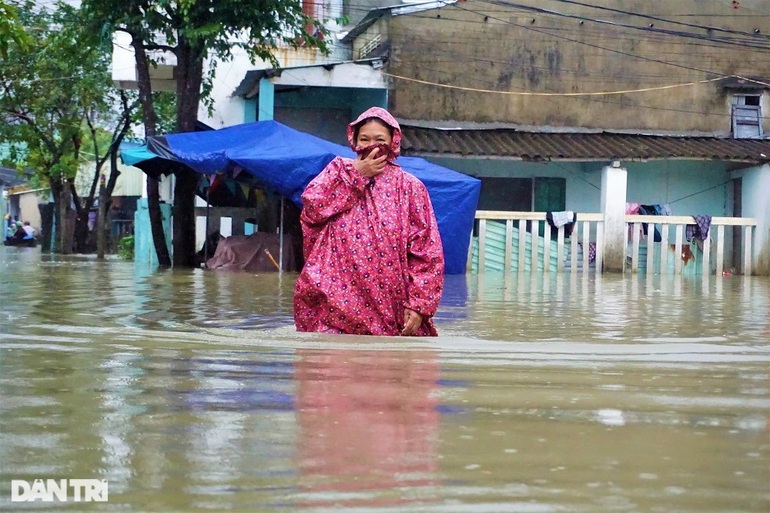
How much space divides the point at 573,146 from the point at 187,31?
698 centimetres

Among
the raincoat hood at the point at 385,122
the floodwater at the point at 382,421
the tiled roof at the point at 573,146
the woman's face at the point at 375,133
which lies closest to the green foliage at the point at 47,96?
the tiled roof at the point at 573,146

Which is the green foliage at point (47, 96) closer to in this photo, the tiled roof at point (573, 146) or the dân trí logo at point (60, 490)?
the tiled roof at point (573, 146)

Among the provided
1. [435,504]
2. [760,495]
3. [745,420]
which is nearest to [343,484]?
[435,504]

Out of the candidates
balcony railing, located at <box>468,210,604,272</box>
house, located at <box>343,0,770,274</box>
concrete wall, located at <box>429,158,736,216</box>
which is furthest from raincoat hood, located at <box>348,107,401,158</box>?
concrete wall, located at <box>429,158,736,216</box>

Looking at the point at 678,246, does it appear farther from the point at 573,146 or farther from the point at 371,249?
the point at 371,249

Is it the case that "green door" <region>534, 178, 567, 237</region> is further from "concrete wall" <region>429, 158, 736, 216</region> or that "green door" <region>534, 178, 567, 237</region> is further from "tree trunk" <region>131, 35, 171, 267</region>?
"tree trunk" <region>131, 35, 171, 267</region>

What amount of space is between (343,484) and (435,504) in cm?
22

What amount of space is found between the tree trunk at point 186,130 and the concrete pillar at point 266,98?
1.28 metres

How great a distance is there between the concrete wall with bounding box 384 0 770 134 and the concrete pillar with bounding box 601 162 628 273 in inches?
66.6

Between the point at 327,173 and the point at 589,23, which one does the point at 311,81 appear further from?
the point at 327,173

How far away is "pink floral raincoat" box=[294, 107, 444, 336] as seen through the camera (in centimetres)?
511

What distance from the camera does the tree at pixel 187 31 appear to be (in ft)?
50.5

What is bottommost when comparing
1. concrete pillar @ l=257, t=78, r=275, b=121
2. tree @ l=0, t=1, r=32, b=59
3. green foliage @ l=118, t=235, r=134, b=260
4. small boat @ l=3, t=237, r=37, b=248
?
small boat @ l=3, t=237, r=37, b=248

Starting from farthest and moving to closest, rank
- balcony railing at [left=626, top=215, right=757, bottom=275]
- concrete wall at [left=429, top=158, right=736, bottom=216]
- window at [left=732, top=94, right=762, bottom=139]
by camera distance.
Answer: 1. window at [left=732, top=94, right=762, bottom=139]
2. concrete wall at [left=429, top=158, right=736, bottom=216]
3. balcony railing at [left=626, top=215, right=757, bottom=275]
